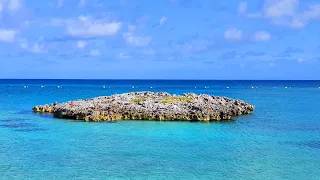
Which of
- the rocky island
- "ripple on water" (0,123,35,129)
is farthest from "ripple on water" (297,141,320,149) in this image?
"ripple on water" (0,123,35,129)

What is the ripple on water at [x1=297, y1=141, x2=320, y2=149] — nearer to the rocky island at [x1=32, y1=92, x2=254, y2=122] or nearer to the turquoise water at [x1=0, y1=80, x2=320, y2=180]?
the turquoise water at [x1=0, y1=80, x2=320, y2=180]

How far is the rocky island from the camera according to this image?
5084cm

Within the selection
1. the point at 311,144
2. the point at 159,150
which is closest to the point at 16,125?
the point at 159,150

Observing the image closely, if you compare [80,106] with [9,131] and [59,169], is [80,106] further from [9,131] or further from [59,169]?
[59,169]

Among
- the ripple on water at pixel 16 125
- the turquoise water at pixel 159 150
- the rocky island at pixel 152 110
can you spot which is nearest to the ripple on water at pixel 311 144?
the turquoise water at pixel 159 150

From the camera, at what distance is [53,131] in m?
43.0

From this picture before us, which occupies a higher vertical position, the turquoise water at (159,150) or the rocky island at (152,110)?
the rocky island at (152,110)

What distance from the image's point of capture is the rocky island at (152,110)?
50.8 metres

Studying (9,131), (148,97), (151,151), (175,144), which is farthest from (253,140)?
(148,97)

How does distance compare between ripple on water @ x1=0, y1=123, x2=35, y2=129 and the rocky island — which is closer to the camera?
ripple on water @ x1=0, y1=123, x2=35, y2=129

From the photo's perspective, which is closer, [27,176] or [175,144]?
[27,176]

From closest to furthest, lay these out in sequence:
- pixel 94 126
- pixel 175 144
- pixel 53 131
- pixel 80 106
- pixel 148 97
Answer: pixel 175 144 < pixel 53 131 < pixel 94 126 < pixel 80 106 < pixel 148 97

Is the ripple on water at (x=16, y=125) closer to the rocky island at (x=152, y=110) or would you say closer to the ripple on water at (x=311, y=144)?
the rocky island at (x=152, y=110)

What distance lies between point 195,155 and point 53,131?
57.8ft
